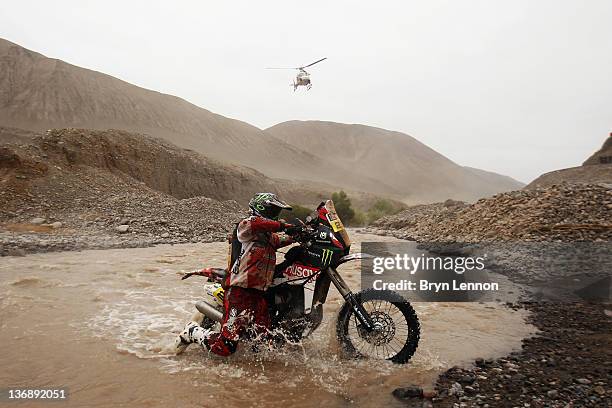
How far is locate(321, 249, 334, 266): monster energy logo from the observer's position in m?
4.26

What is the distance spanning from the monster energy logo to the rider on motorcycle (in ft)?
1.19

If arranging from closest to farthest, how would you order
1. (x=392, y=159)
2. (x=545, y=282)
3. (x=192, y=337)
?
(x=192, y=337) → (x=545, y=282) → (x=392, y=159)

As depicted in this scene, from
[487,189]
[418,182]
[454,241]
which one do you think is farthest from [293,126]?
[454,241]

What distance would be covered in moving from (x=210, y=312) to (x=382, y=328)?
74.1 inches

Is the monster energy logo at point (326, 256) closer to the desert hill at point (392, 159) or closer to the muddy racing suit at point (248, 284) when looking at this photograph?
the muddy racing suit at point (248, 284)

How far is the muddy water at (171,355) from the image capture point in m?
3.79

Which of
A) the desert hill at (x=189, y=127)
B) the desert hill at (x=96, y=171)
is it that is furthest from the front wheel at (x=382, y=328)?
the desert hill at (x=189, y=127)

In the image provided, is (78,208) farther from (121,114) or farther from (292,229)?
(121,114)

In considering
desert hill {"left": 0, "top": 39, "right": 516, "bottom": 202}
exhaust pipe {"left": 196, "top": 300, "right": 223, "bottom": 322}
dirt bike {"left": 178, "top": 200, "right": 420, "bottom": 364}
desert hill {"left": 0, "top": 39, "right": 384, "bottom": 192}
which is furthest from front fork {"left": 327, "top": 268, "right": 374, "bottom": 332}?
desert hill {"left": 0, "top": 39, "right": 384, "bottom": 192}

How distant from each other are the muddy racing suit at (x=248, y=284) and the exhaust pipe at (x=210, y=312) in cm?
25

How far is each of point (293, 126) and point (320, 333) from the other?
158993 millimetres

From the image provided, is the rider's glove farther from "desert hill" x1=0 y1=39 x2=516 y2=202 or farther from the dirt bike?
"desert hill" x1=0 y1=39 x2=516 y2=202

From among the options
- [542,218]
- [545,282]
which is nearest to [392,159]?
[542,218]

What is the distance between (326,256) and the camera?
168 inches
